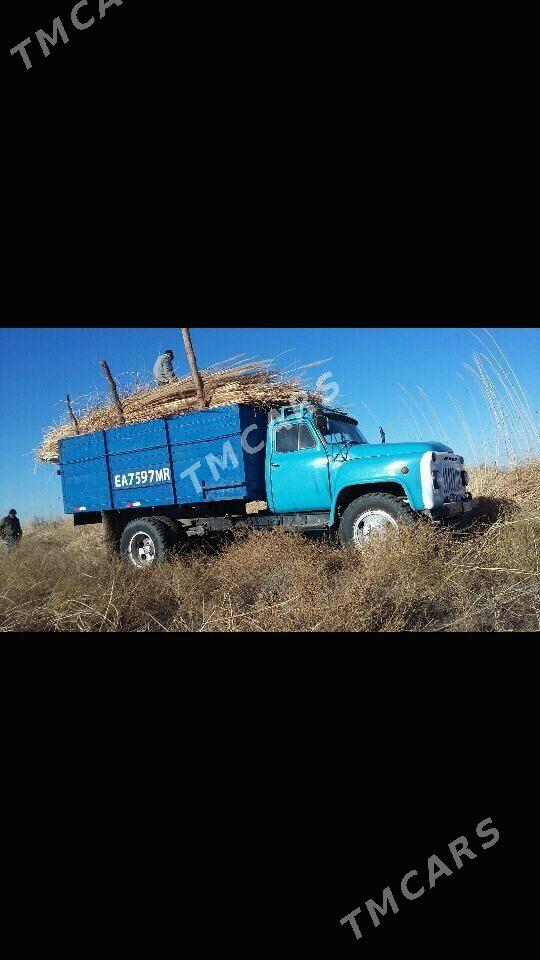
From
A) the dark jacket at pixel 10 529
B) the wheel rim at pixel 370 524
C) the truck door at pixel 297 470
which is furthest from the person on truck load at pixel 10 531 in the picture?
the wheel rim at pixel 370 524

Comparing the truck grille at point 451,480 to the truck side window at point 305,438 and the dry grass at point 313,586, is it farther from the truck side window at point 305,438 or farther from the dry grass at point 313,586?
the truck side window at point 305,438

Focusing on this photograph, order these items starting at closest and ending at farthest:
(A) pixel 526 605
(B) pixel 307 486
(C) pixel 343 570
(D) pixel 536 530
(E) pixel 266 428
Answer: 1. (A) pixel 526 605
2. (C) pixel 343 570
3. (D) pixel 536 530
4. (B) pixel 307 486
5. (E) pixel 266 428

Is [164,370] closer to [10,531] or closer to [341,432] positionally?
[341,432]

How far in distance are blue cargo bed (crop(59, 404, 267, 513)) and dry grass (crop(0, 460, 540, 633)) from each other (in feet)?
2.92

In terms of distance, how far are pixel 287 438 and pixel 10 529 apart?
2.73m

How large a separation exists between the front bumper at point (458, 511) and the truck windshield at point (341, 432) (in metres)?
1.13

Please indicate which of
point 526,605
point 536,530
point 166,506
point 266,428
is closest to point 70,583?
point 166,506

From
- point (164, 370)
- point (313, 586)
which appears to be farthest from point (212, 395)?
point (313, 586)

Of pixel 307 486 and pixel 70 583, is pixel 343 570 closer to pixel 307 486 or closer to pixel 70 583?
pixel 307 486

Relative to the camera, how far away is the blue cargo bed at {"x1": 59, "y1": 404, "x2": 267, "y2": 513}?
5.28m

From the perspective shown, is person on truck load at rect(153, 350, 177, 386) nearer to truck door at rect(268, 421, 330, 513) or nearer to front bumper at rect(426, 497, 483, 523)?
truck door at rect(268, 421, 330, 513)
